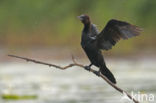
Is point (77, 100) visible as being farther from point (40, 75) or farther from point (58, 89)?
point (40, 75)

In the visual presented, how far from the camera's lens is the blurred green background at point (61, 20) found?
2161 centimetres

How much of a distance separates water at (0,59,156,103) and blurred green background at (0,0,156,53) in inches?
54.8

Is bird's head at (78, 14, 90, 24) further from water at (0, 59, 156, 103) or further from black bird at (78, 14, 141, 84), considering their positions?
water at (0, 59, 156, 103)

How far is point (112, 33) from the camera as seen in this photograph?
8.05 meters

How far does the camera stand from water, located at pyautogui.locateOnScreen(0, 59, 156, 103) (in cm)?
1327

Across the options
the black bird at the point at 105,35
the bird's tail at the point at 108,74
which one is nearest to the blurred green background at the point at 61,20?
the bird's tail at the point at 108,74

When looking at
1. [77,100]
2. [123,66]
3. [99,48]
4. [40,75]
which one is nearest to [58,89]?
[77,100]

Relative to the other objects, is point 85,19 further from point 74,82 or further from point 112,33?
point 74,82

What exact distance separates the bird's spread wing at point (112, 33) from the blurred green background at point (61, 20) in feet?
42.8

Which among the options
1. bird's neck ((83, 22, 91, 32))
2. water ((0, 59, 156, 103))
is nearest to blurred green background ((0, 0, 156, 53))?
water ((0, 59, 156, 103))

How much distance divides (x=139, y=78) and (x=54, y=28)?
732cm

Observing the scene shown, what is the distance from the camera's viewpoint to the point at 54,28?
23.1 meters

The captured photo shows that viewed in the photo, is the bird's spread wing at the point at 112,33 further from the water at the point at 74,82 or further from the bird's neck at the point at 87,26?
the water at the point at 74,82

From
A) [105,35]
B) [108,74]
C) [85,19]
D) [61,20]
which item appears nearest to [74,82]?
[61,20]
